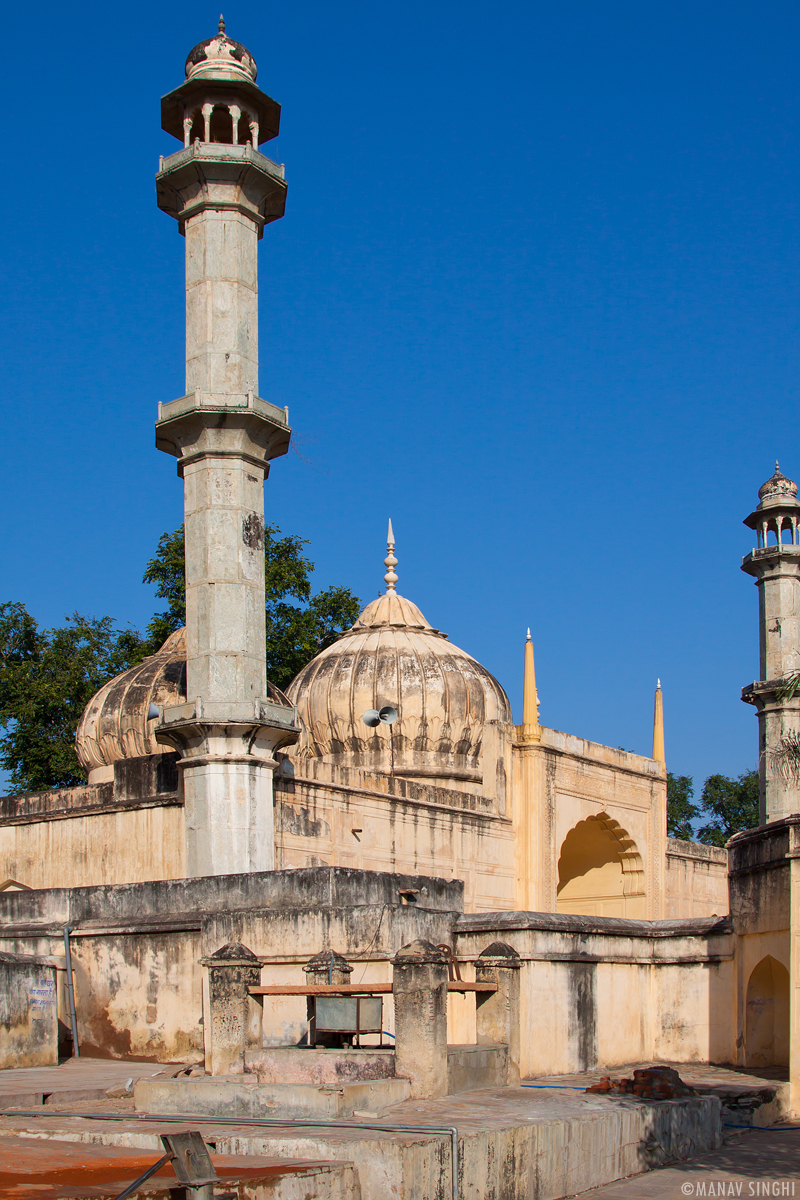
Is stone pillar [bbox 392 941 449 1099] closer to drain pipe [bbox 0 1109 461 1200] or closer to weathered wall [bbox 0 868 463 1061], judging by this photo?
drain pipe [bbox 0 1109 461 1200]

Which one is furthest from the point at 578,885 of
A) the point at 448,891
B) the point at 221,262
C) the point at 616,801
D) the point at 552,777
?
the point at 221,262

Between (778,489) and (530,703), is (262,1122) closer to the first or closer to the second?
(530,703)

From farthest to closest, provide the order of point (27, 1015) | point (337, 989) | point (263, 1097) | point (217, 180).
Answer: point (217, 180), point (27, 1015), point (337, 989), point (263, 1097)

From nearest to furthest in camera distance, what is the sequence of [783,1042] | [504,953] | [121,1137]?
[121,1137] → [504,953] → [783,1042]

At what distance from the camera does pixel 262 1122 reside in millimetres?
8289

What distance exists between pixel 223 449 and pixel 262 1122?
10.4 meters

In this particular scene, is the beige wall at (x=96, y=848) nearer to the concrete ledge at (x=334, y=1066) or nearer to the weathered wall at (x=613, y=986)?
the weathered wall at (x=613, y=986)

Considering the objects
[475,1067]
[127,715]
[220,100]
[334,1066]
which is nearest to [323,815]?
[127,715]

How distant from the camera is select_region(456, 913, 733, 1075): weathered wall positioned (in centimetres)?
1249

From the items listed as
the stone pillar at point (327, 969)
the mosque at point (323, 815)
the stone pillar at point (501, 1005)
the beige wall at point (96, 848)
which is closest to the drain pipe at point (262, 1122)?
the stone pillar at point (327, 969)

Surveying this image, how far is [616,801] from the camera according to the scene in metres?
24.7

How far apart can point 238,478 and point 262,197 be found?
4084mm

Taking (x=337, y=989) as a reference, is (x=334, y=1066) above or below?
below

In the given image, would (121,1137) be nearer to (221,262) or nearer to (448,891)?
(448,891)
